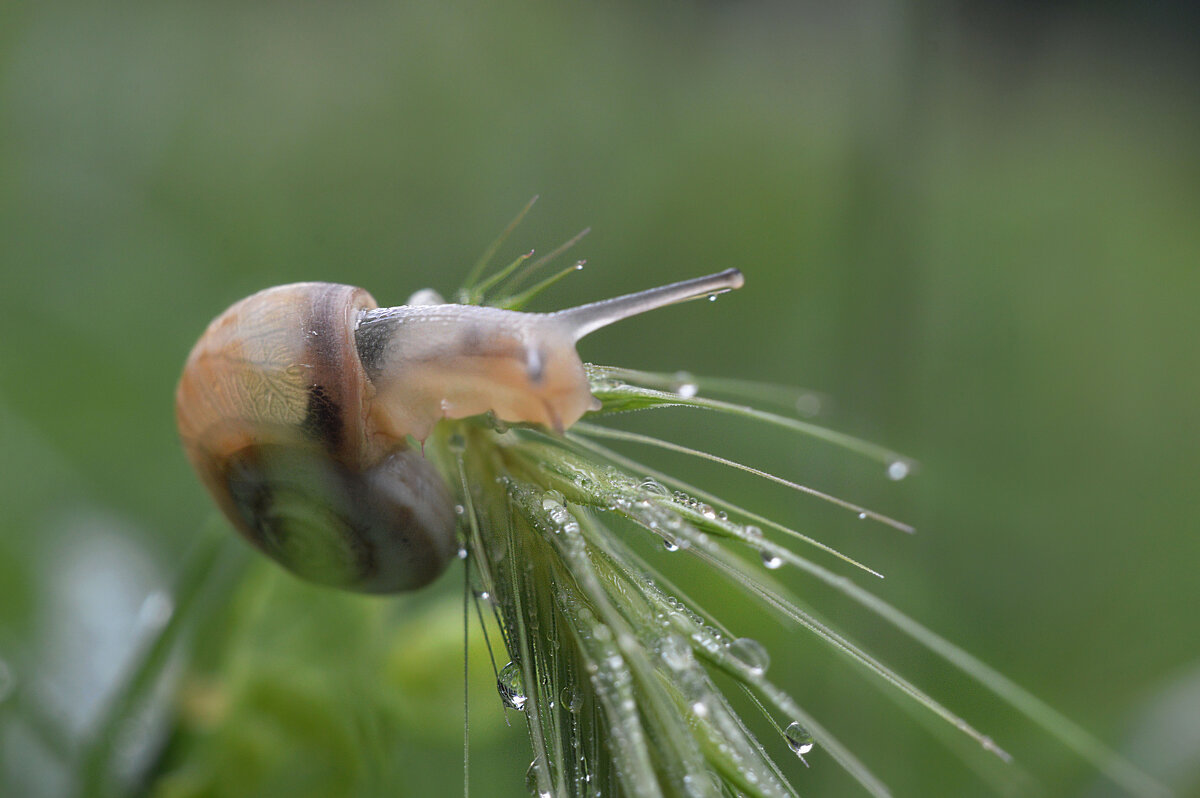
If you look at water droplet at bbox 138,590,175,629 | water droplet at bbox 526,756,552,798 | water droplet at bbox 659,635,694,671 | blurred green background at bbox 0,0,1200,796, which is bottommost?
water droplet at bbox 659,635,694,671

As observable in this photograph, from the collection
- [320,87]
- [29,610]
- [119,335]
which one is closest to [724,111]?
[320,87]

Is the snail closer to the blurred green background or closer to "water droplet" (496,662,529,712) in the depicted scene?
"water droplet" (496,662,529,712)

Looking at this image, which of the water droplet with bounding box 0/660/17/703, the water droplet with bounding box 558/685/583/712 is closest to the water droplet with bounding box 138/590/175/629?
the water droplet with bounding box 0/660/17/703

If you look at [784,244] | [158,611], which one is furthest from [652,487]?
[784,244]

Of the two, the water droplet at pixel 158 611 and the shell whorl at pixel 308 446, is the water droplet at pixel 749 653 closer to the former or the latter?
the shell whorl at pixel 308 446

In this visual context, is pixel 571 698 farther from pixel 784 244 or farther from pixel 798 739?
pixel 784 244

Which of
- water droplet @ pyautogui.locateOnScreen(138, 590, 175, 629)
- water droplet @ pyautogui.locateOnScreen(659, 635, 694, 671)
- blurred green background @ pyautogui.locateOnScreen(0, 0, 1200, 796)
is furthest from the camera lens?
blurred green background @ pyautogui.locateOnScreen(0, 0, 1200, 796)

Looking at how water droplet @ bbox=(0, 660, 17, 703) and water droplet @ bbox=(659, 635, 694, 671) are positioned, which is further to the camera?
water droplet @ bbox=(0, 660, 17, 703)
